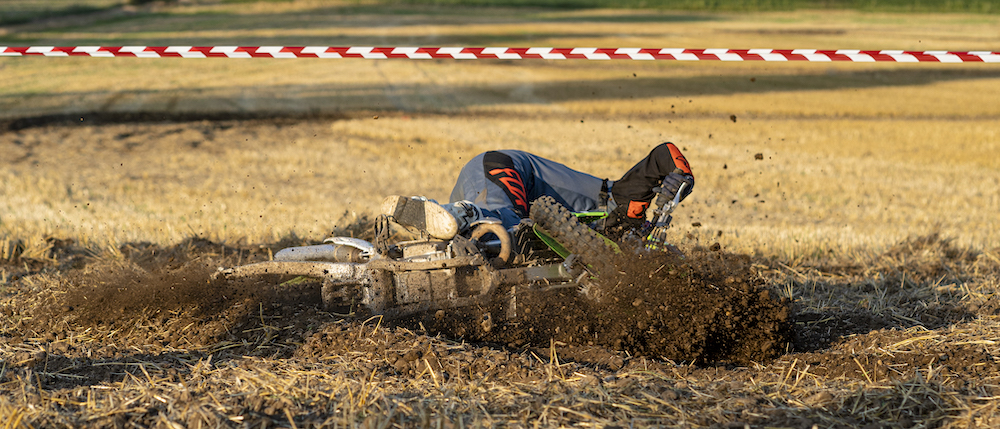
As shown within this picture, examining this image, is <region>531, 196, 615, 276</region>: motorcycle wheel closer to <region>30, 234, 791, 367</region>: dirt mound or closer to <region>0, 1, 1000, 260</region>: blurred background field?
<region>30, 234, 791, 367</region>: dirt mound

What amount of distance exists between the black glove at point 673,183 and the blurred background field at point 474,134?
51 centimetres

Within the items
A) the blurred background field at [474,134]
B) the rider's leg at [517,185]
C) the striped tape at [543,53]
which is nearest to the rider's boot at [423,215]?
the rider's leg at [517,185]

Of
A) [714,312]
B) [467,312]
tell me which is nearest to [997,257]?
[714,312]

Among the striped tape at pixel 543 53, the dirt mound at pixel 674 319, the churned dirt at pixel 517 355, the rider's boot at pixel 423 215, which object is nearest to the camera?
the churned dirt at pixel 517 355

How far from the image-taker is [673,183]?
4809 millimetres

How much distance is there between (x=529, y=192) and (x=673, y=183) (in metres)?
1.27

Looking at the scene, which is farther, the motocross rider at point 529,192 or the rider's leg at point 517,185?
the rider's leg at point 517,185

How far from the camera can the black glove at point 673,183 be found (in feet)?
15.7

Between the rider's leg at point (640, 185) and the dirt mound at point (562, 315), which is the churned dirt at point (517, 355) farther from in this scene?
the rider's leg at point (640, 185)

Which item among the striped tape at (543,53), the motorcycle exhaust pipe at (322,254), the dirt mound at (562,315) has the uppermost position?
the striped tape at (543,53)

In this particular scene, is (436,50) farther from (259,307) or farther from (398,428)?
(398,428)

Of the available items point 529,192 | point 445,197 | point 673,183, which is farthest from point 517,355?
point 445,197

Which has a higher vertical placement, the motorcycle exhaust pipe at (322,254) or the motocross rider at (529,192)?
the motocross rider at (529,192)

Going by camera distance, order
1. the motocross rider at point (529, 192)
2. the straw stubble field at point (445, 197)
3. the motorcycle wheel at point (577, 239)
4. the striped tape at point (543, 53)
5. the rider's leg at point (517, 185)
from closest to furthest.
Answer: the straw stubble field at point (445, 197) → the motorcycle wheel at point (577, 239) → the motocross rider at point (529, 192) → the rider's leg at point (517, 185) → the striped tape at point (543, 53)
